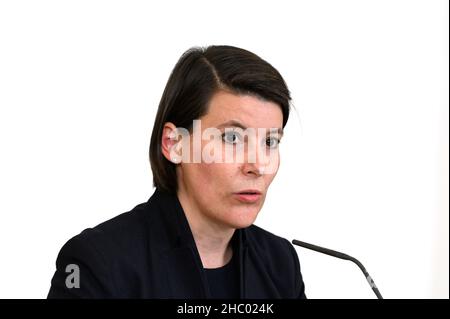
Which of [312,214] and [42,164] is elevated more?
[42,164]

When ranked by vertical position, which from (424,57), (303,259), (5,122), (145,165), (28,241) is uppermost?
(424,57)

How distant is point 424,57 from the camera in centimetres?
258

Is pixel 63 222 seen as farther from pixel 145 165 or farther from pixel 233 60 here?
pixel 233 60

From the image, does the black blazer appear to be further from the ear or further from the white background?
the white background

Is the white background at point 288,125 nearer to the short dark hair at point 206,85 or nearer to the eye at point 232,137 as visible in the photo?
the short dark hair at point 206,85

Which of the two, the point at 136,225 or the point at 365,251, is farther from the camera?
the point at 365,251

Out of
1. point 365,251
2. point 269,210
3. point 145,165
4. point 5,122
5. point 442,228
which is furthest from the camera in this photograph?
point 442,228

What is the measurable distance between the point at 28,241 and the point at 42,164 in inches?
8.6

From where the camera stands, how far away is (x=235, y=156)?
1.33 m

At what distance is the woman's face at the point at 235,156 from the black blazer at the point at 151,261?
98 millimetres

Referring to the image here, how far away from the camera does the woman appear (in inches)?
52.1

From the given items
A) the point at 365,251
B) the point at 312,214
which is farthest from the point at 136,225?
the point at 365,251

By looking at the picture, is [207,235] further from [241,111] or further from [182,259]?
[241,111]
